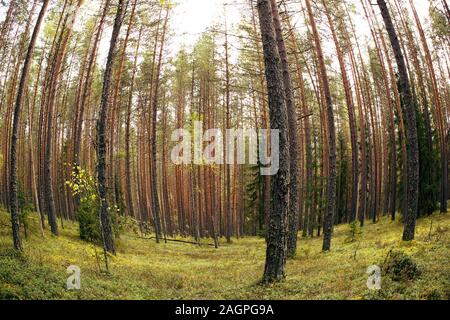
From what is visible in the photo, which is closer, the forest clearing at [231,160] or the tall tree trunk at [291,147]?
the forest clearing at [231,160]

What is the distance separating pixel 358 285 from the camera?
20.9 ft

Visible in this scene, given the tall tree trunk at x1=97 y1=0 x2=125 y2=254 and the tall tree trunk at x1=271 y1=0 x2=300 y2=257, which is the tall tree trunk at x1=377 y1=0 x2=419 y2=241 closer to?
the tall tree trunk at x1=271 y1=0 x2=300 y2=257

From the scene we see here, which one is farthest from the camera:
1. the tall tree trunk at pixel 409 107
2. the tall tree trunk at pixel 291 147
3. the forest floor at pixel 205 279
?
the tall tree trunk at pixel 291 147

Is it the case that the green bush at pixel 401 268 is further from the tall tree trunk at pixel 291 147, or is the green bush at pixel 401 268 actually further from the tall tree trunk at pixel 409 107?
the tall tree trunk at pixel 409 107

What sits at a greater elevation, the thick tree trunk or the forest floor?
the thick tree trunk

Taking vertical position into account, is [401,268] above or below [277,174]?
below

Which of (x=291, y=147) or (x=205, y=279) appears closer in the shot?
(x=205, y=279)

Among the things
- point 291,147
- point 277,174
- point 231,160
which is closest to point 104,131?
point 291,147

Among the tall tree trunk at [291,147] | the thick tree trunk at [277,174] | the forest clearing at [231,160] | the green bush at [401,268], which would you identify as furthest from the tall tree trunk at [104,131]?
the green bush at [401,268]

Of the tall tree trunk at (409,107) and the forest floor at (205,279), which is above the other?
the tall tree trunk at (409,107)

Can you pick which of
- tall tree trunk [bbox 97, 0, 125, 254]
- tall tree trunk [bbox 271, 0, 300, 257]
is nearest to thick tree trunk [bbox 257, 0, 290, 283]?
tall tree trunk [bbox 271, 0, 300, 257]

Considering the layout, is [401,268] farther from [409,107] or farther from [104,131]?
[104,131]

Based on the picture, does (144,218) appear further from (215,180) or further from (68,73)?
(68,73)
